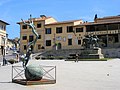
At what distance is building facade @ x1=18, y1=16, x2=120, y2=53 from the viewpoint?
63688mm

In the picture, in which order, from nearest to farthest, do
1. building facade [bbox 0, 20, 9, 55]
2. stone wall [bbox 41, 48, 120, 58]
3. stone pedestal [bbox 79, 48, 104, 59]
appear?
1. stone pedestal [bbox 79, 48, 104, 59]
2. stone wall [bbox 41, 48, 120, 58]
3. building facade [bbox 0, 20, 9, 55]

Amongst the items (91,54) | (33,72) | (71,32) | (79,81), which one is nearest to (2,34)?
(71,32)

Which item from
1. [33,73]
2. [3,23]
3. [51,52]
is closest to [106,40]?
[51,52]

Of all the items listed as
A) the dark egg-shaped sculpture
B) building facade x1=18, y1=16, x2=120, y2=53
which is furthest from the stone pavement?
building facade x1=18, y1=16, x2=120, y2=53

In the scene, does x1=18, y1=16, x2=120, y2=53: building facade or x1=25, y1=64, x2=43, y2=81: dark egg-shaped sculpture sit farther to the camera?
x1=18, y1=16, x2=120, y2=53: building facade

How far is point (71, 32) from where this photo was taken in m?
68.2

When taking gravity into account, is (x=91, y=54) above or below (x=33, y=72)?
above

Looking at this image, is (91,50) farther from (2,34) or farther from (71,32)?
(2,34)

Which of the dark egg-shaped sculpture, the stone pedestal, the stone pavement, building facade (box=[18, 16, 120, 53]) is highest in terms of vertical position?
building facade (box=[18, 16, 120, 53])

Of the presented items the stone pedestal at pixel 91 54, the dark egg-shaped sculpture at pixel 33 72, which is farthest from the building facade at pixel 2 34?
the dark egg-shaped sculpture at pixel 33 72

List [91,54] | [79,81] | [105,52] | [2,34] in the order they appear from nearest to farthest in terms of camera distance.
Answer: [79,81] → [91,54] → [105,52] → [2,34]

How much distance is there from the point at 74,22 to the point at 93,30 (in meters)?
5.82

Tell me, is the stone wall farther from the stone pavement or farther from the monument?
the stone pavement

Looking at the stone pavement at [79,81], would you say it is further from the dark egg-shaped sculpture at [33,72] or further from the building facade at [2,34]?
the building facade at [2,34]
